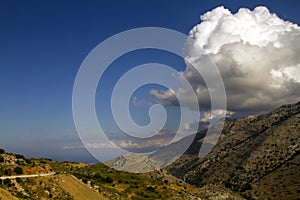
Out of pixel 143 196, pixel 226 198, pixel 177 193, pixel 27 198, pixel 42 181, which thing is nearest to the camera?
pixel 27 198

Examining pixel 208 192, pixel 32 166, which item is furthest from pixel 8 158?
pixel 208 192

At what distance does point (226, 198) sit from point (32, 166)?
112 meters

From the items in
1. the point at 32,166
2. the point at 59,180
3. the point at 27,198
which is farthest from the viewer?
the point at 32,166

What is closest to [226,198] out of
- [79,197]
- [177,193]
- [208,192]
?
[208,192]

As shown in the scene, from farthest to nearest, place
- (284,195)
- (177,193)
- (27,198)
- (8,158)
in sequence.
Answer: (284,195)
(177,193)
(8,158)
(27,198)

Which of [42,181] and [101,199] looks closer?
[42,181]

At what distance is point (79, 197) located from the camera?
236 ft

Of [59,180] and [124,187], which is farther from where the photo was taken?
[124,187]

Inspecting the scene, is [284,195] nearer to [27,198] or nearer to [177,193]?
[177,193]

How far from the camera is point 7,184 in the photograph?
193 feet

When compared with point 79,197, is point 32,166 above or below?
above

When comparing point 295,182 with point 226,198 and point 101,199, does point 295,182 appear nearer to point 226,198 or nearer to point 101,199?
point 226,198

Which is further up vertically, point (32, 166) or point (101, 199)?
point (32, 166)

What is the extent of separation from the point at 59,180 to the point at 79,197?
16.9ft
